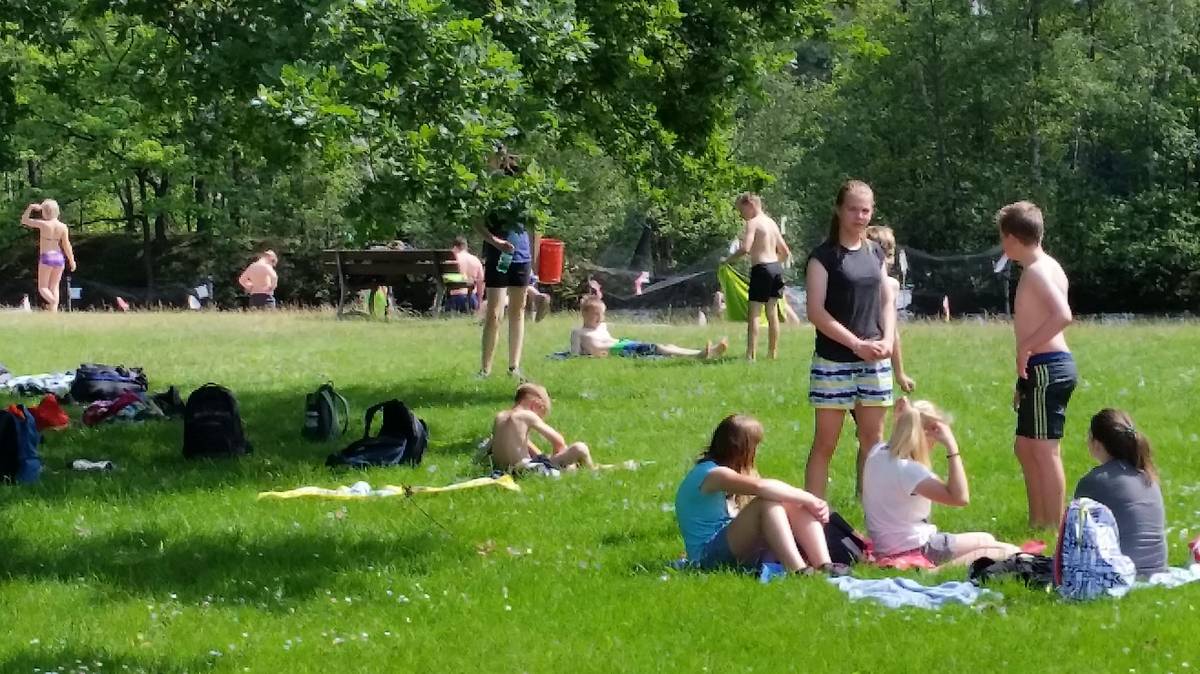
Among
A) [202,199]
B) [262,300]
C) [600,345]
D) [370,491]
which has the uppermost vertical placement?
[202,199]

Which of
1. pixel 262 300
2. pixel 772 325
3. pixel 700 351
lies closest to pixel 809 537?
pixel 772 325

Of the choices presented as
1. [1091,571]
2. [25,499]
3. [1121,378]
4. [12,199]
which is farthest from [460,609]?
[12,199]

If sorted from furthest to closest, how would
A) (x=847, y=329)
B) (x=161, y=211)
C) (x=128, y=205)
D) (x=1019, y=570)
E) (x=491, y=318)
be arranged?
(x=128, y=205) < (x=161, y=211) < (x=491, y=318) < (x=847, y=329) < (x=1019, y=570)

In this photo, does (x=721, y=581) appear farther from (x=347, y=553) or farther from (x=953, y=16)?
(x=953, y=16)

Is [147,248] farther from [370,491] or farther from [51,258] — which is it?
[370,491]

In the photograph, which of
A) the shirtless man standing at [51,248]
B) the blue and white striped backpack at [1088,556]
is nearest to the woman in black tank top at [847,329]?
the blue and white striped backpack at [1088,556]

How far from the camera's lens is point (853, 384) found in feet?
27.1

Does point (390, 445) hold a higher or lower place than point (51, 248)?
lower

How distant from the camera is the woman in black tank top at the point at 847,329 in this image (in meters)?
8.20

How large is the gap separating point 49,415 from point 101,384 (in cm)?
181

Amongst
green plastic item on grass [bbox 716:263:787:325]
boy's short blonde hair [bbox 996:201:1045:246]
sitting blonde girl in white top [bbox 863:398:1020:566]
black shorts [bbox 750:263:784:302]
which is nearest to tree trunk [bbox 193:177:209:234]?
green plastic item on grass [bbox 716:263:787:325]

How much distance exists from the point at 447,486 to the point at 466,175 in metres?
2.27

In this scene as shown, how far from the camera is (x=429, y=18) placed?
8508 mm

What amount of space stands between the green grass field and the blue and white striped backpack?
94 millimetres
